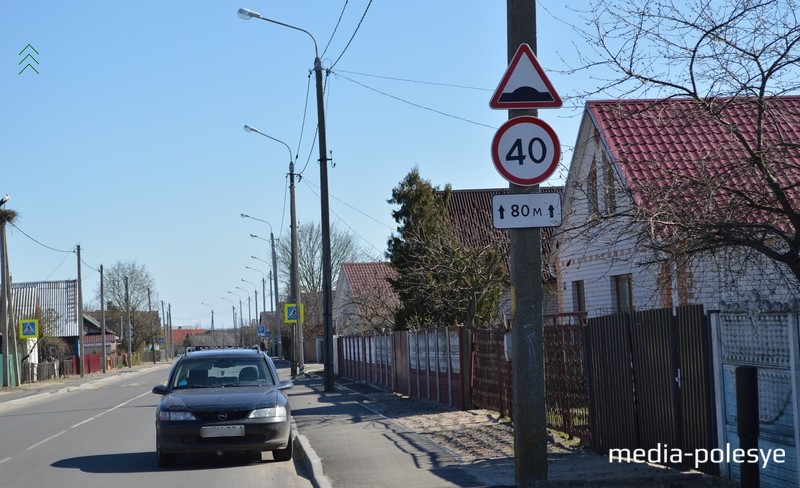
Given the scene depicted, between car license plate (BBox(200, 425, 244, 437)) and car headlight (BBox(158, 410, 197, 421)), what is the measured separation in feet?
0.72

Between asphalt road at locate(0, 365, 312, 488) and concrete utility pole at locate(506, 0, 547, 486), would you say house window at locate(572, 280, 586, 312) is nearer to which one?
asphalt road at locate(0, 365, 312, 488)

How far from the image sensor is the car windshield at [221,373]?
46.1 feet

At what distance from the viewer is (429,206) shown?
29094 mm

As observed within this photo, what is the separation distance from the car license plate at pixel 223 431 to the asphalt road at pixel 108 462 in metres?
0.48

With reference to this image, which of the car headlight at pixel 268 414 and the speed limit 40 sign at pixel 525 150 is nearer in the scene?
the speed limit 40 sign at pixel 525 150

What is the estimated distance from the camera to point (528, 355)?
346 inches

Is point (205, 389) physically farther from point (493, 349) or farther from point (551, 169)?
point (551, 169)

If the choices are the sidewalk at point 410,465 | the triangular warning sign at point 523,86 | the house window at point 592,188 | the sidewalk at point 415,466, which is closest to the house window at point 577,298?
the sidewalk at point 410,465

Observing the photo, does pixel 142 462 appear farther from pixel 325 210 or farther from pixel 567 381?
pixel 325 210

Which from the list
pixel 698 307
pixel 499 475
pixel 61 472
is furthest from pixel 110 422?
pixel 698 307

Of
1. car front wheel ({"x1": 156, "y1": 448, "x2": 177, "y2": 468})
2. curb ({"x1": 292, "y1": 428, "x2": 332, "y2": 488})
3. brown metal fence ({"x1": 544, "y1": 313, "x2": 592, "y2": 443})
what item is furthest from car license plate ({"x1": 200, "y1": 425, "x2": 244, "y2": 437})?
brown metal fence ({"x1": 544, "y1": 313, "x2": 592, "y2": 443})

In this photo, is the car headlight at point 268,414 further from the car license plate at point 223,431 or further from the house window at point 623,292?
the house window at point 623,292

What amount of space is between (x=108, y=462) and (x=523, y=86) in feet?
28.0

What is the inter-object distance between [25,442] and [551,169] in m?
12.9
